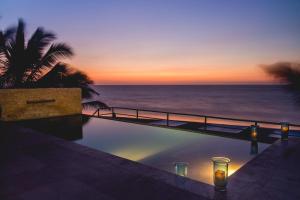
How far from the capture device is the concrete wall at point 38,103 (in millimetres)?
8916

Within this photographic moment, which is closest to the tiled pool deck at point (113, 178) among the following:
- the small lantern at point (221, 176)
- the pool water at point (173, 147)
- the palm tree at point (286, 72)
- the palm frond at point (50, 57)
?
the small lantern at point (221, 176)

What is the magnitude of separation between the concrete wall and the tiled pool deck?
4936 millimetres

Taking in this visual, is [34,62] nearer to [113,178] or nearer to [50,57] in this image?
[50,57]

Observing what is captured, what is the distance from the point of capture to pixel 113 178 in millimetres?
3320

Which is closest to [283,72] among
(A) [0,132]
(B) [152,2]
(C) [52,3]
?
(A) [0,132]

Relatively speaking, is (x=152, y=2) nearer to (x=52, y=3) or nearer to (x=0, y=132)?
(x=52, y=3)

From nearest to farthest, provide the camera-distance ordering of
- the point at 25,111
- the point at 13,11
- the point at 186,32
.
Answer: the point at 25,111 < the point at 13,11 < the point at 186,32

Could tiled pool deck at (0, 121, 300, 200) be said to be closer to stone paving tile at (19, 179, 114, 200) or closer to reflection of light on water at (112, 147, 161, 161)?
stone paving tile at (19, 179, 114, 200)

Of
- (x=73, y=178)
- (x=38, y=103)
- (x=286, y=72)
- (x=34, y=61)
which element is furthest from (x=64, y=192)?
(x=34, y=61)

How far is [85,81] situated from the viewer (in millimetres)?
12086

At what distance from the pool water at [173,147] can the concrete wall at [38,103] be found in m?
3.70

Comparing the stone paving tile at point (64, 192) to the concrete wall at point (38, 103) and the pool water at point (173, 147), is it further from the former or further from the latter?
the concrete wall at point (38, 103)

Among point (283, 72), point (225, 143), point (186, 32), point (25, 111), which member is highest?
point (186, 32)

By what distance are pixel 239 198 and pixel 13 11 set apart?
52.5ft
